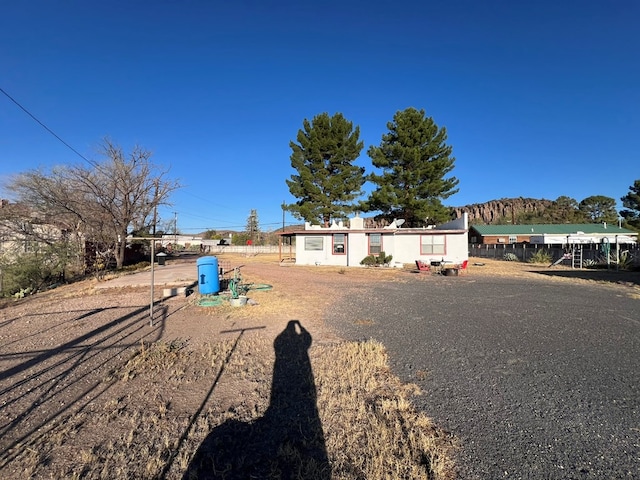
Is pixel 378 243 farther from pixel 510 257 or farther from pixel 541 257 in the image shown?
pixel 510 257

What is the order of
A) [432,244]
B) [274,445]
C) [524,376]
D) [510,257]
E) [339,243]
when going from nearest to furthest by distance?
[274,445], [524,376], [339,243], [432,244], [510,257]

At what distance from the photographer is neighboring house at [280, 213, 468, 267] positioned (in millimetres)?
21203

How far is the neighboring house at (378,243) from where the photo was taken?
21203 millimetres

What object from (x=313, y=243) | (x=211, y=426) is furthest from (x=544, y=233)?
(x=211, y=426)

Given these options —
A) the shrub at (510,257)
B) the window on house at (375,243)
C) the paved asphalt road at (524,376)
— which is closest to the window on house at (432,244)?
the window on house at (375,243)

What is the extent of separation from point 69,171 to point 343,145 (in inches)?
881

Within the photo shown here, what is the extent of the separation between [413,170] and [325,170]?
27.7 feet

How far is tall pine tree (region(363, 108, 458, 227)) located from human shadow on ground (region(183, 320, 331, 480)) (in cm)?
2571

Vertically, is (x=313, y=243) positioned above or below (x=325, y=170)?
below

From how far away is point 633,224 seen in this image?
46.8 meters

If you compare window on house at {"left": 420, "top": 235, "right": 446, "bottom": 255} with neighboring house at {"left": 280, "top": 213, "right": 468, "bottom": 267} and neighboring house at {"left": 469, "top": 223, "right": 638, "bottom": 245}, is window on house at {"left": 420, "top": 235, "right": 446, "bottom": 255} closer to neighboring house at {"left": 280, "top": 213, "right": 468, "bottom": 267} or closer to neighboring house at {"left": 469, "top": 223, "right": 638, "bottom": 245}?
neighboring house at {"left": 280, "top": 213, "right": 468, "bottom": 267}

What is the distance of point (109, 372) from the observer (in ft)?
13.0

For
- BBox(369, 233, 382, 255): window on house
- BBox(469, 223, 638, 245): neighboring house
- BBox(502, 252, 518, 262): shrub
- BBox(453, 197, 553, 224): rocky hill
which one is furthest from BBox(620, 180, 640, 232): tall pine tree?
BBox(453, 197, 553, 224): rocky hill

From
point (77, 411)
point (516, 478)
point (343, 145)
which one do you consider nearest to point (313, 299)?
point (77, 411)
